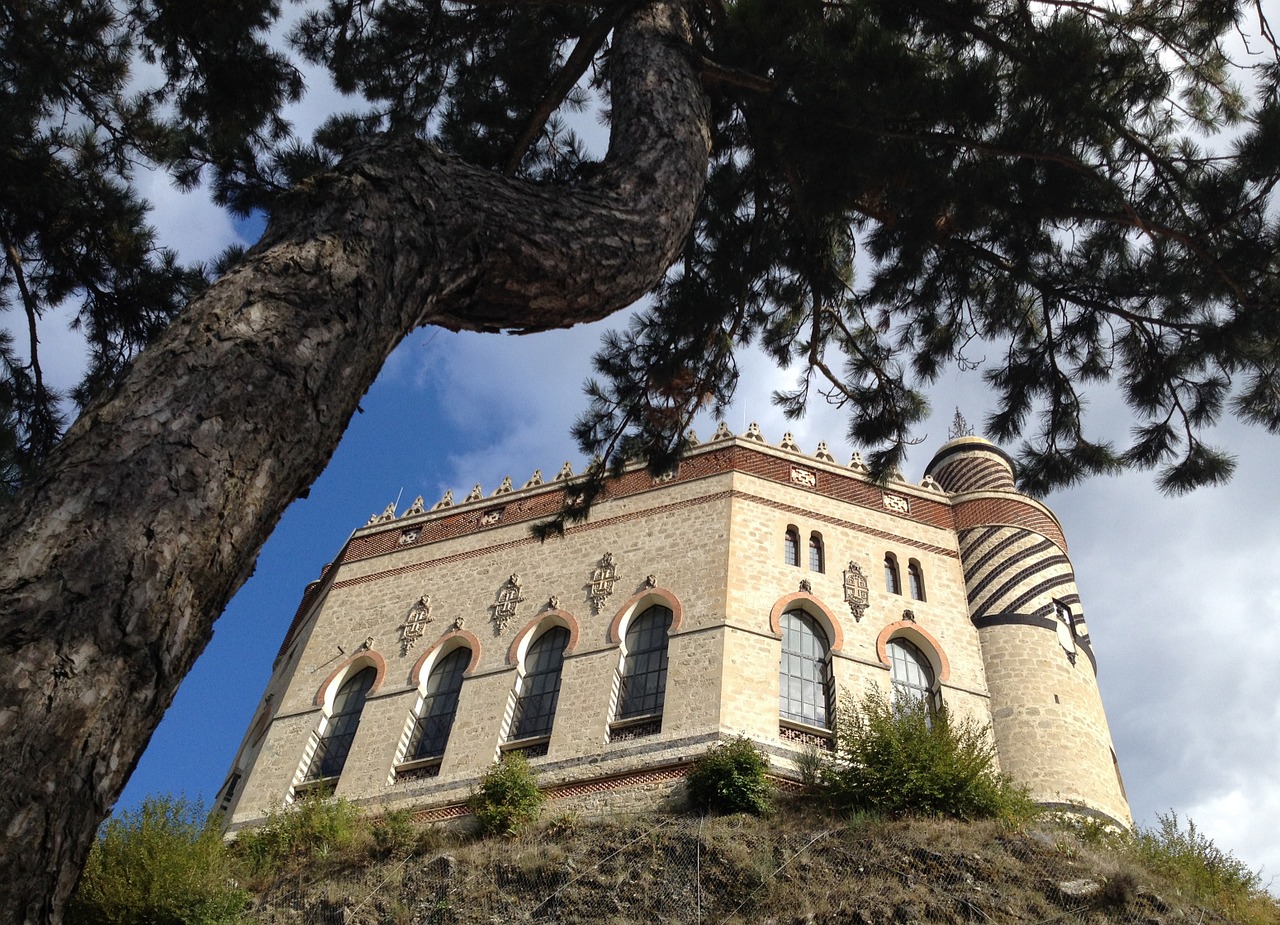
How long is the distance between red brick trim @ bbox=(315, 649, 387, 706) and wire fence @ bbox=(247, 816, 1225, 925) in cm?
426

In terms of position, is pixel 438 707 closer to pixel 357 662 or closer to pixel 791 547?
pixel 357 662

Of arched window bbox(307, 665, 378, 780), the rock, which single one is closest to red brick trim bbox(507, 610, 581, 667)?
arched window bbox(307, 665, 378, 780)

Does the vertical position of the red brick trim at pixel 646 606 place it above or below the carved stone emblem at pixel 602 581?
below

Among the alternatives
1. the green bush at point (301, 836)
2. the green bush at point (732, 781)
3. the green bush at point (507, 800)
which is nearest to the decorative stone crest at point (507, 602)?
the green bush at point (507, 800)

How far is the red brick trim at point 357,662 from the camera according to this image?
17.5 m

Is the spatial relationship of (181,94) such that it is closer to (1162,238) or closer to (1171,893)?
(1162,238)

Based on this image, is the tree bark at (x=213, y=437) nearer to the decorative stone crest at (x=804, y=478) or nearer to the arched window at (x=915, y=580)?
the arched window at (x=915, y=580)

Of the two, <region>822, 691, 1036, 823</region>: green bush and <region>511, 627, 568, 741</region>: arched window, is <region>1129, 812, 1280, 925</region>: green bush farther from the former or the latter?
<region>511, 627, 568, 741</region>: arched window

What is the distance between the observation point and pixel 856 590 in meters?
17.0

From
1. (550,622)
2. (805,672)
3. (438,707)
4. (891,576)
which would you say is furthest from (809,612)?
(438,707)

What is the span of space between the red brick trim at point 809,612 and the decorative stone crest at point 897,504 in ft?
9.50

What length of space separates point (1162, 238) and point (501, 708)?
1156 cm

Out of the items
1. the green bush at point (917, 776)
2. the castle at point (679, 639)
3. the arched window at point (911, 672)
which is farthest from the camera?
the arched window at point (911, 672)

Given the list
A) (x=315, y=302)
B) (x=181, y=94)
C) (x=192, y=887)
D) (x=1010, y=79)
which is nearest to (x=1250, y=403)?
(x=1010, y=79)
